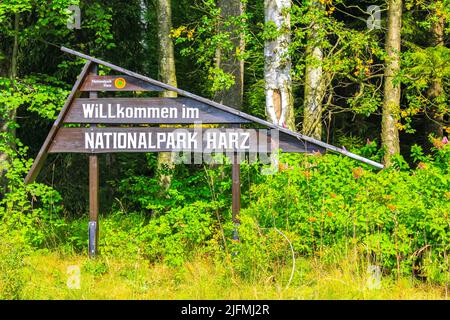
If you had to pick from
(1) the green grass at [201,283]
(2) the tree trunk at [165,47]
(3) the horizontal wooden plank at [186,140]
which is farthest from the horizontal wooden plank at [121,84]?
(2) the tree trunk at [165,47]

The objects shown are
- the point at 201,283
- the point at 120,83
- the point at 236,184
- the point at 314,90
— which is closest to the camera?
the point at 201,283

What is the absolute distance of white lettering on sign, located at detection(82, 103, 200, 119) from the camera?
945 centimetres

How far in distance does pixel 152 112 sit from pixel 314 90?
4941mm

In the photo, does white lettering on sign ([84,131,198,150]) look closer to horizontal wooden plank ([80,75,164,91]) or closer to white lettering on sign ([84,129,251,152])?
white lettering on sign ([84,129,251,152])

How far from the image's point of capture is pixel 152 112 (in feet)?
31.0

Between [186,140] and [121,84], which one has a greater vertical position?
[121,84]

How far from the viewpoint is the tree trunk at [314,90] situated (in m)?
13.1

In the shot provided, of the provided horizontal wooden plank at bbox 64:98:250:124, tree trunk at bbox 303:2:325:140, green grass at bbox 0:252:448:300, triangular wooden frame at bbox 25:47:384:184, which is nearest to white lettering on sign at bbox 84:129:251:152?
horizontal wooden plank at bbox 64:98:250:124

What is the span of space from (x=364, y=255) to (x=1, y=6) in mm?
6816

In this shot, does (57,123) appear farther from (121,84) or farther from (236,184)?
(236,184)

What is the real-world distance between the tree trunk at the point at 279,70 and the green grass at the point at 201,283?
2.92 m

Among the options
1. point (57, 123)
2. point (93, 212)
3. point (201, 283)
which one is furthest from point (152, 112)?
point (201, 283)

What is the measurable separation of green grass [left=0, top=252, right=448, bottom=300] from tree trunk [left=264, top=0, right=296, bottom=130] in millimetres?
2924

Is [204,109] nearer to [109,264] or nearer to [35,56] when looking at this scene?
[109,264]
